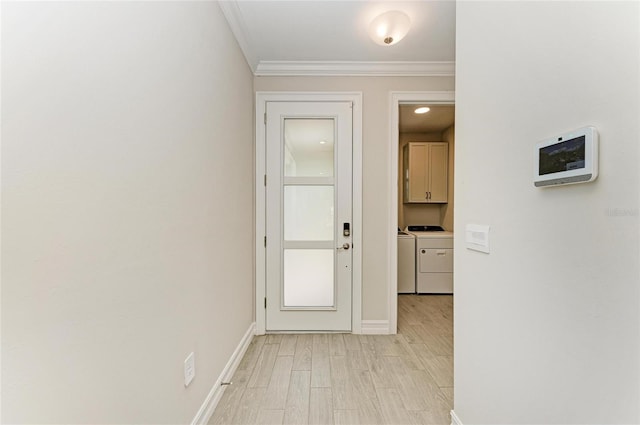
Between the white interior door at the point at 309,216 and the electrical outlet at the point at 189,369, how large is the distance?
1216 mm

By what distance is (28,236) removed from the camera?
605 millimetres

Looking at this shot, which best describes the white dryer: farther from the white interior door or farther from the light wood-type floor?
the white interior door

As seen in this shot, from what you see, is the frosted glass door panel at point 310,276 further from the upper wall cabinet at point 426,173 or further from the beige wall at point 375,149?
the upper wall cabinet at point 426,173

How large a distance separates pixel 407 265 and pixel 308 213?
1.98 meters

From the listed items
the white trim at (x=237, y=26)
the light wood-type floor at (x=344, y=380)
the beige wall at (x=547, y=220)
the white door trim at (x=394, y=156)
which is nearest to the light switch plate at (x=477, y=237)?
the beige wall at (x=547, y=220)

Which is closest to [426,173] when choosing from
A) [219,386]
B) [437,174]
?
[437,174]

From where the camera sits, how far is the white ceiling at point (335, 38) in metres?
1.81

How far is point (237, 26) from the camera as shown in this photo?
1940mm

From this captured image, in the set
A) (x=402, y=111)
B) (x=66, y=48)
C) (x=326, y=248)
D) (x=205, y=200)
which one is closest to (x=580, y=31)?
(x=66, y=48)

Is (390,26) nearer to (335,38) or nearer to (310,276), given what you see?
(335,38)

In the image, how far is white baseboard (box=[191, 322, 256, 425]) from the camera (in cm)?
142

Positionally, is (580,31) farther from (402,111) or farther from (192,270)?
(402,111)

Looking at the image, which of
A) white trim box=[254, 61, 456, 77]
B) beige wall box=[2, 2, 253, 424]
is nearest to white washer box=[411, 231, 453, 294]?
white trim box=[254, 61, 456, 77]

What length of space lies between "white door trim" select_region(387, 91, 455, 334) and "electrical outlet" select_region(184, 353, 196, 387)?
1790mm
